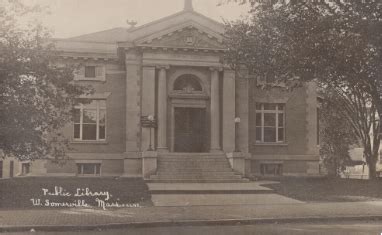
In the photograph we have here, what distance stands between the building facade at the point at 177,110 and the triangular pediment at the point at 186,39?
0.05m

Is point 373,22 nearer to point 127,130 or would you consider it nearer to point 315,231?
point 315,231

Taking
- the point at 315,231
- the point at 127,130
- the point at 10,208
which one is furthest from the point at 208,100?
the point at 315,231

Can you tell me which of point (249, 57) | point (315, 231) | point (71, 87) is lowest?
point (315, 231)

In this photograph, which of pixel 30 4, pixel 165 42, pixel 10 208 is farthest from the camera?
pixel 165 42

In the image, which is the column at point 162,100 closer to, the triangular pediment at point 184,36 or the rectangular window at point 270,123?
the triangular pediment at point 184,36

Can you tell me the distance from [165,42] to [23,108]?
11.7 metres

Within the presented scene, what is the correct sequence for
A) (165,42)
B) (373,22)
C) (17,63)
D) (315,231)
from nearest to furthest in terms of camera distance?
(315,231)
(373,22)
(17,63)
(165,42)

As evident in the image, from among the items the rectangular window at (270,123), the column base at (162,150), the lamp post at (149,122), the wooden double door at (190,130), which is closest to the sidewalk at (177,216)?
the column base at (162,150)

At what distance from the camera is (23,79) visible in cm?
1944

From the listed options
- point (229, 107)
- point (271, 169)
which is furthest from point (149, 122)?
point (271, 169)

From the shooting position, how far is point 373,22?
15172mm

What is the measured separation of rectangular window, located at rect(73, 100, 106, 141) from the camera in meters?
30.5

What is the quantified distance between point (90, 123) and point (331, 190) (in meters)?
13.8

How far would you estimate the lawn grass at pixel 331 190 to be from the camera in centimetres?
2012
